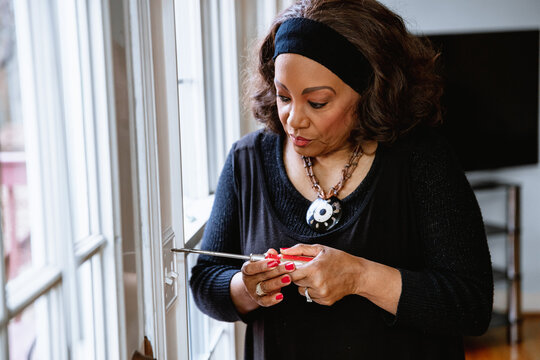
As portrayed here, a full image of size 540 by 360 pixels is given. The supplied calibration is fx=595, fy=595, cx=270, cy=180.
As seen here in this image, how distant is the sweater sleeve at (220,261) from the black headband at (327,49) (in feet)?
1.02

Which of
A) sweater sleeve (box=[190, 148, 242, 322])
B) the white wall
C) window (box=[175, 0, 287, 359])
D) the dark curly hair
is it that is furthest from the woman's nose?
the white wall

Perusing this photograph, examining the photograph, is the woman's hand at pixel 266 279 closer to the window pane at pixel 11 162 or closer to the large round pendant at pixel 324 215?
the large round pendant at pixel 324 215

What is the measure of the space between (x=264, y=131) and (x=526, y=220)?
2.97 m

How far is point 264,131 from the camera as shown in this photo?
53.0 inches

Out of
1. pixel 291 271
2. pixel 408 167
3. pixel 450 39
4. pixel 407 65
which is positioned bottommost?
pixel 291 271

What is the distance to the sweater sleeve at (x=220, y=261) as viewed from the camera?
4.07ft

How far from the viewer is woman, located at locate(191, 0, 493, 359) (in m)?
1.10

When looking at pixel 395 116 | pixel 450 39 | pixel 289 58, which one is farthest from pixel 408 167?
pixel 450 39

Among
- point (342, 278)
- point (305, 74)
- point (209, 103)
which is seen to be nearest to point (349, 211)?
point (342, 278)

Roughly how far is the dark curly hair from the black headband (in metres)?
0.01

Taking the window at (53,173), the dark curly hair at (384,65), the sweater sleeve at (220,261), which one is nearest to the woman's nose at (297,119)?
the dark curly hair at (384,65)

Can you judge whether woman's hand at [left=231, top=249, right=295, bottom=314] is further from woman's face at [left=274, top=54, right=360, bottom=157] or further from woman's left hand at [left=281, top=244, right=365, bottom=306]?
woman's face at [left=274, top=54, right=360, bottom=157]

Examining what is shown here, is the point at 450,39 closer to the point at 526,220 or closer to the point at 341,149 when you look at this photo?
the point at 526,220

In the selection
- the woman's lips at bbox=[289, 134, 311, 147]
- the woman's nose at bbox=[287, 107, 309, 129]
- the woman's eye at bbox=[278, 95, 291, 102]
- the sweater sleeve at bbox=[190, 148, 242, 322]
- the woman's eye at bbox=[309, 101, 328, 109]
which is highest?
the woman's eye at bbox=[278, 95, 291, 102]
